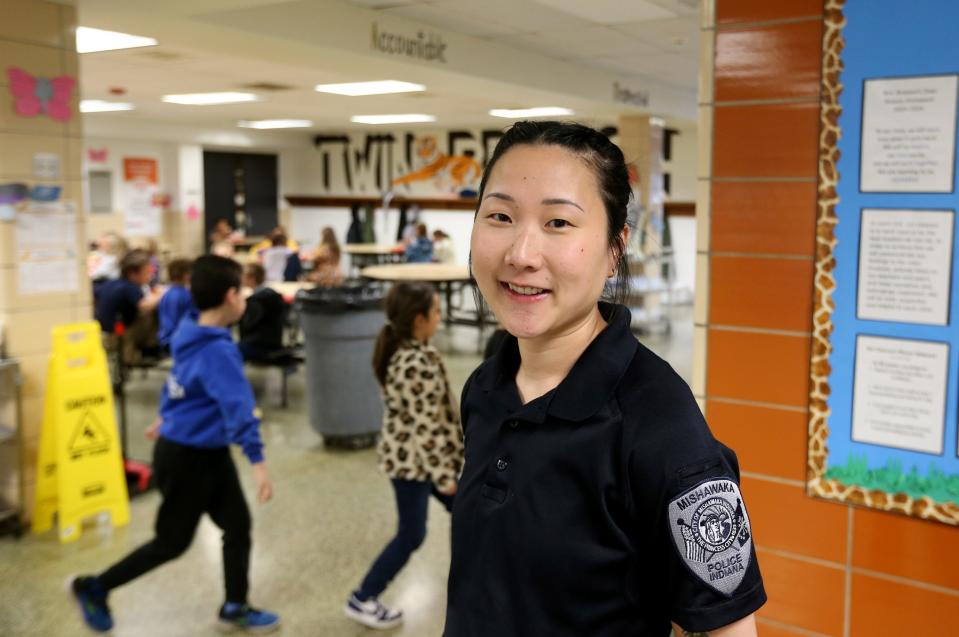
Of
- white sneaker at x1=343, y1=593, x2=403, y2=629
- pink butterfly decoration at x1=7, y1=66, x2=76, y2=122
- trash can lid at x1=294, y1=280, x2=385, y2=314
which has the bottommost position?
white sneaker at x1=343, y1=593, x2=403, y2=629

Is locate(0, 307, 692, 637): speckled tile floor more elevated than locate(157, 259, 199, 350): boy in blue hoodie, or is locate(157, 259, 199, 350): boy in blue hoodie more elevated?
locate(157, 259, 199, 350): boy in blue hoodie

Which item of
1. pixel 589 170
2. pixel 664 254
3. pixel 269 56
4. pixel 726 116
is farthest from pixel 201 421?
pixel 664 254

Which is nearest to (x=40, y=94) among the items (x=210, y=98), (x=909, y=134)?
(x=909, y=134)

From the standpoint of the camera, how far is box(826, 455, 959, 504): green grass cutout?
7.13 ft

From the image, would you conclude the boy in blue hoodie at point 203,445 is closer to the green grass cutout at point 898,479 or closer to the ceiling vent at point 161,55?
the green grass cutout at point 898,479

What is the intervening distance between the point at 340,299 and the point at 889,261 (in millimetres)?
4005

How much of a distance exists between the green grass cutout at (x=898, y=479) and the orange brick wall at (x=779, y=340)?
8 centimetres

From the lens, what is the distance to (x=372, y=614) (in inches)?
132

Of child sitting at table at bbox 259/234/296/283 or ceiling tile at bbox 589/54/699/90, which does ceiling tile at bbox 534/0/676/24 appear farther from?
child sitting at table at bbox 259/234/296/283

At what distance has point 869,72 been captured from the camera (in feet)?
7.10

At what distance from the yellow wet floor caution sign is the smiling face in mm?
3725

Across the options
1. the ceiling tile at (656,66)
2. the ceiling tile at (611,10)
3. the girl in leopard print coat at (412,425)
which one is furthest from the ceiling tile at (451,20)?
the girl in leopard print coat at (412,425)

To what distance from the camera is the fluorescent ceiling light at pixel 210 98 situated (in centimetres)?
991

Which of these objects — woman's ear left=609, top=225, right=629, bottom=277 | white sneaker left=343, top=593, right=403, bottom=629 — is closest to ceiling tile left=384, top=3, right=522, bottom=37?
white sneaker left=343, top=593, right=403, bottom=629
